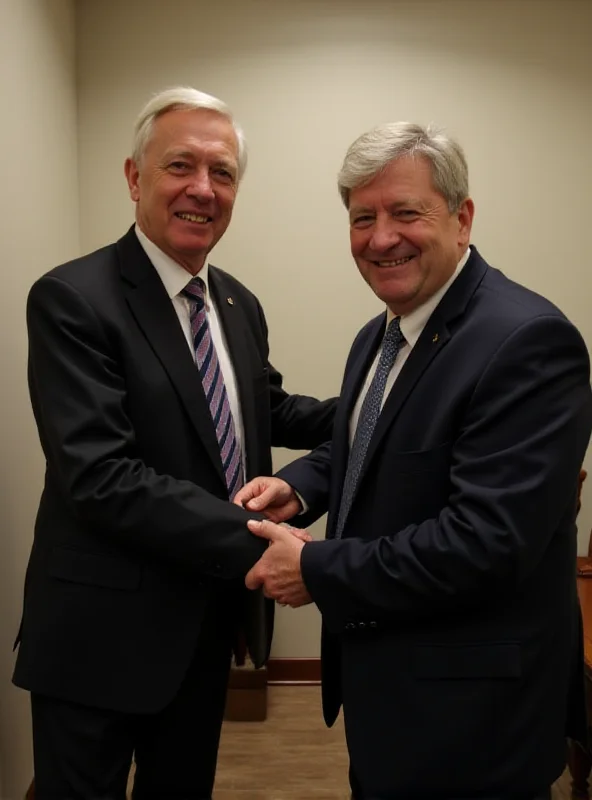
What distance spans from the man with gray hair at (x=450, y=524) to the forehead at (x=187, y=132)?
1.21ft

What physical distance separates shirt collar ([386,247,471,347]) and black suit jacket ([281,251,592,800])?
45 mm

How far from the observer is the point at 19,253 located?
2.19 metres

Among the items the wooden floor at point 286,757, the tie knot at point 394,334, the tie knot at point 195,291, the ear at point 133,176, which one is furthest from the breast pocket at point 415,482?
the wooden floor at point 286,757

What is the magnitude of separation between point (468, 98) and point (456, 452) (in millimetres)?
2192

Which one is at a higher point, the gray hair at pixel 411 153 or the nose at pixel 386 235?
the gray hair at pixel 411 153

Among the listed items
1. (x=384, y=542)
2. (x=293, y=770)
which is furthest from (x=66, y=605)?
(x=293, y=770)

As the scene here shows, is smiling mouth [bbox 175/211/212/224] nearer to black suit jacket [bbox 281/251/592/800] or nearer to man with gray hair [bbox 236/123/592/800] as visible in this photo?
man with gray hair [bbox 236/123/592/800]

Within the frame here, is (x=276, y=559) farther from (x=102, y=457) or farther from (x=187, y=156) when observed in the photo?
(x=187, y=156)

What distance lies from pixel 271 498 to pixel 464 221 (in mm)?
710

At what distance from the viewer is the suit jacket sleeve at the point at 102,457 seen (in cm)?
145

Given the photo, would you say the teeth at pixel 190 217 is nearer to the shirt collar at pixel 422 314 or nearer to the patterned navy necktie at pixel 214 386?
the patterned navy necktie at pixel 214 386

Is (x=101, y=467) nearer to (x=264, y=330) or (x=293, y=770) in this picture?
(x=264, y=330)

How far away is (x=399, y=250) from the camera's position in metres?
1.46

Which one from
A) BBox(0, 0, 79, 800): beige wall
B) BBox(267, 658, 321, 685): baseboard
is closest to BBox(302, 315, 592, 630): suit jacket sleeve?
BBox(0, 0, 79, 800): beige wall
